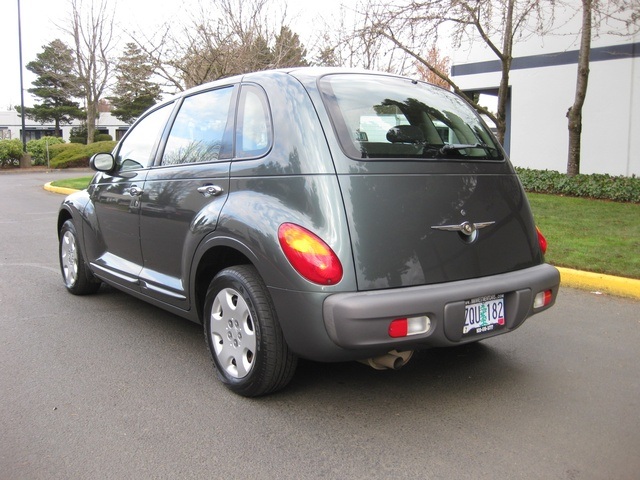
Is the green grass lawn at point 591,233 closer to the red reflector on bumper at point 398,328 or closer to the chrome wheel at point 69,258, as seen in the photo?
the red reflector on bumper at point 398,328

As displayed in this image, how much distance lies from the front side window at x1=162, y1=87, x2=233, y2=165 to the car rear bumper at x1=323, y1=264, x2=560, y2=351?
1347mm

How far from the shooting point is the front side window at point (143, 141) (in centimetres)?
448

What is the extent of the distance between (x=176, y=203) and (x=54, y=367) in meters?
1.33

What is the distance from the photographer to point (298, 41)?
1688 cm

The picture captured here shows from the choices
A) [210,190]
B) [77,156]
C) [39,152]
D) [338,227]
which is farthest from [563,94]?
[39,152]

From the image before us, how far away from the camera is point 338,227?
2.90 m

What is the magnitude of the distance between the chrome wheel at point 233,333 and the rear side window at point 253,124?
0.82 metres

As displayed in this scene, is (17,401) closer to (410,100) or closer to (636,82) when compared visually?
(410,100)

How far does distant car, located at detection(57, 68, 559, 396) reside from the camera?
2.90 meters

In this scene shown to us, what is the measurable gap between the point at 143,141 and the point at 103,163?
397 mm

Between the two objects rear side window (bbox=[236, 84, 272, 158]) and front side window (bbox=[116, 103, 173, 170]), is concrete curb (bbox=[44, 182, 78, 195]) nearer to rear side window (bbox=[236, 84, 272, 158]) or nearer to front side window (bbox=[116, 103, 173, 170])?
front side window (bbox=[116, 103, 173, 170])

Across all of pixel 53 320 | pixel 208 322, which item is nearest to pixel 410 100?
pixel 208 322

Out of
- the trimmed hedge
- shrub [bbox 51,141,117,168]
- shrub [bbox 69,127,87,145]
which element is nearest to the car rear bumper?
the trimmed hedge

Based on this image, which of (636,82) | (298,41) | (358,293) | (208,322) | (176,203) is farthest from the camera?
(298,41)
